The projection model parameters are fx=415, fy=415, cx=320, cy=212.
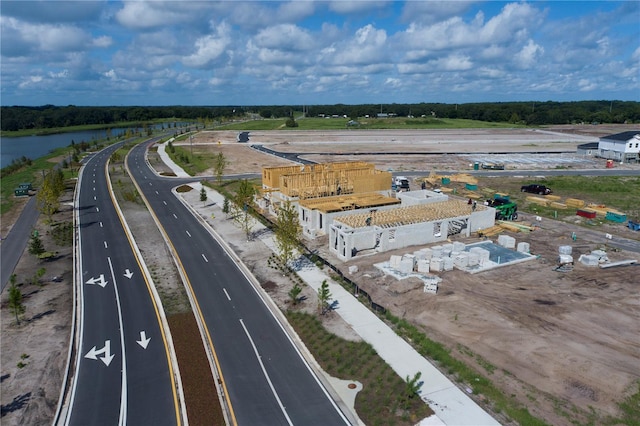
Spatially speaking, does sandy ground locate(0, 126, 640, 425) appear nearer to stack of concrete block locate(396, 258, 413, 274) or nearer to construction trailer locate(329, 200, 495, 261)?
stack of concrete block locate(396, 258, 413, 274)

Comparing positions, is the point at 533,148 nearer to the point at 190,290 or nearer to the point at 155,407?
the point at 190,290

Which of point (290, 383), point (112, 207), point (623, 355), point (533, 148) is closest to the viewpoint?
point (290, 383)

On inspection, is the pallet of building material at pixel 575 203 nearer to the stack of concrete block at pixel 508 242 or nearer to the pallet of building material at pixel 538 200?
the pallet of building material at pixel 538 200

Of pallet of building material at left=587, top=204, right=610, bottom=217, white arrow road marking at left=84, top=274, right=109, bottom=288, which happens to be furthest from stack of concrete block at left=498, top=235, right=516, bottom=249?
white arrow road marking at left=84, top=274, right=109, bottom=288

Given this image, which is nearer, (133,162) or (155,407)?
(155,407)

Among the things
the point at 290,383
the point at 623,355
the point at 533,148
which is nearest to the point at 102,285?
the point at 290,383

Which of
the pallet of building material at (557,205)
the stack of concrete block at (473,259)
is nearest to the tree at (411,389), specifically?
the stack of concrete block at (473,259)
